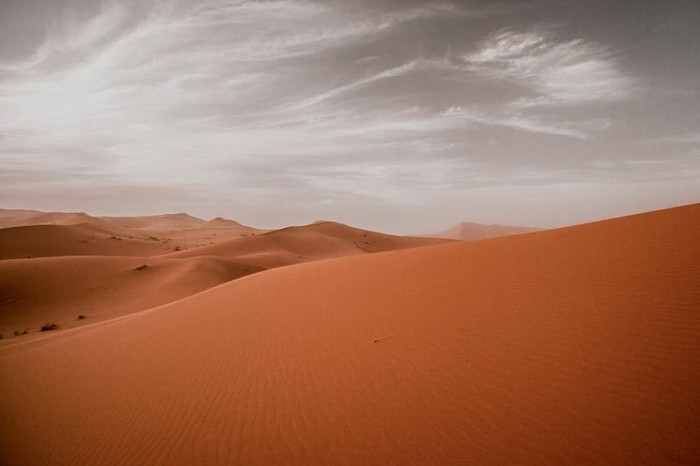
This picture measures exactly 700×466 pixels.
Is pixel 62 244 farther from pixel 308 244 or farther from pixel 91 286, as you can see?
pixel 308 244

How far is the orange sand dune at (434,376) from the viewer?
2842 mm

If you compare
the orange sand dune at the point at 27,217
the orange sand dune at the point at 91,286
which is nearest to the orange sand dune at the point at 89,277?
the orange sand dune at the point at 91,286

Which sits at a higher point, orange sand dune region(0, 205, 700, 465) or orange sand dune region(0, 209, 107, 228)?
orange sand dune region(0, 209, 107, 228)

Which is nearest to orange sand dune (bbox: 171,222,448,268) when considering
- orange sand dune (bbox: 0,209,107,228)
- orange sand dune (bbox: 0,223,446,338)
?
orange sand dune (bbox: 0,223,446,338)

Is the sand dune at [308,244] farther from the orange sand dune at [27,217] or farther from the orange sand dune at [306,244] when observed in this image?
the orange sand dune at [27,217]

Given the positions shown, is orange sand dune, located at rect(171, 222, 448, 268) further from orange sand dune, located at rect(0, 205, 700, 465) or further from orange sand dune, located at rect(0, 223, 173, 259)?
orange sand dune, located at rect(0, 205, 700, 465)

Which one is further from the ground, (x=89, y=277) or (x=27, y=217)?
(x=27, y=217)

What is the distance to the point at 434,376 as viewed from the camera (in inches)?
153

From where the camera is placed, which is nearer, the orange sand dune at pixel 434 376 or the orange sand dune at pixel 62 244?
the orange sand dune at pixel 434 376

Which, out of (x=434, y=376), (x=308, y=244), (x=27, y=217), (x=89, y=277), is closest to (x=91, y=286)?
(x=89, y=277)

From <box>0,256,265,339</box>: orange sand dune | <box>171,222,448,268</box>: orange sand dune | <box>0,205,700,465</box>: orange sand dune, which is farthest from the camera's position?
<box>171,222,448,268</box>: orange sand dune

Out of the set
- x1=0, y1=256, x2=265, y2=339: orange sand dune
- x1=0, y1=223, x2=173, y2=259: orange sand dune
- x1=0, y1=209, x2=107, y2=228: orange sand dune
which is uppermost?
x1=0, y1=209, x2=107, y2=228: orange sand dune

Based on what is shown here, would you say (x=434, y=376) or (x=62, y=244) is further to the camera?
(x=62, y=244)

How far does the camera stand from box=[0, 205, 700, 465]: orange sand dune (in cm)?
284
